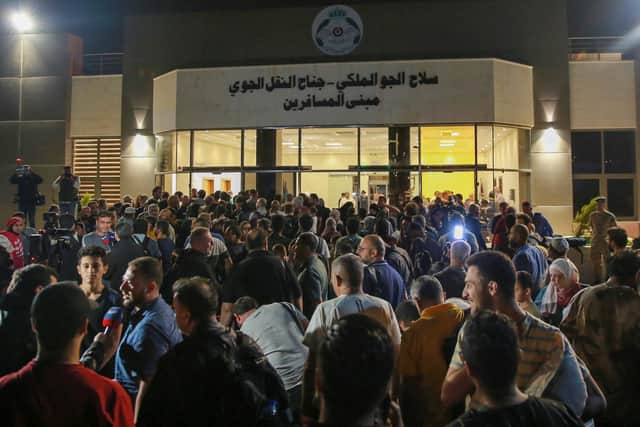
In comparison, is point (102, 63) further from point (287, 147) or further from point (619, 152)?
point (619, 152)

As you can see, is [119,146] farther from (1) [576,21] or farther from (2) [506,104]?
(1) [576,21]

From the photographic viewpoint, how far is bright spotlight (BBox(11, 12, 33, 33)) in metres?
23.7

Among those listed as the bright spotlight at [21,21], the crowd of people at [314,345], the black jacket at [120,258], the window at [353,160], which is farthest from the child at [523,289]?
the bright spotlight at [21,21]

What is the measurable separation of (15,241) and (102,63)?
705 inches

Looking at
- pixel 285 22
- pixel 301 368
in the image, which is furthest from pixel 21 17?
pixel 301 368

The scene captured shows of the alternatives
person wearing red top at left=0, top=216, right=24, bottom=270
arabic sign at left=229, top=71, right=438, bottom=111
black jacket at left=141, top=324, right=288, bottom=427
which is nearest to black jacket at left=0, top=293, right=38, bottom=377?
black jacket at left=141, top=324, right=288, bottom=427

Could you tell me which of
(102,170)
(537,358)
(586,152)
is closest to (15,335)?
(537,358)

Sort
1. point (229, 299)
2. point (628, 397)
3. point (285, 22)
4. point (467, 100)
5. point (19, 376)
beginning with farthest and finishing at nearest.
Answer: point (285, 22), point (467, 100), point (229, 299), point (628, 397), point (19, 376)

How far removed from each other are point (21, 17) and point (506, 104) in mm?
19904

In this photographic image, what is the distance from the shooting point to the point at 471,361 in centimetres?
222

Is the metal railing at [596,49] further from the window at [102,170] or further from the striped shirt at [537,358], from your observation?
the striped shirt at [537,358]

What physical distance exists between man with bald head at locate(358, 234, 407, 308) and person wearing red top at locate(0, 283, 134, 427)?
358 cm

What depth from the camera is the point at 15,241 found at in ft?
28.5

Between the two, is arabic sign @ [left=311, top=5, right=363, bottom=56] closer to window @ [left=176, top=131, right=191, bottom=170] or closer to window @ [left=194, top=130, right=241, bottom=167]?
window @ [left=194, top=130, right=241, bottom=167]
